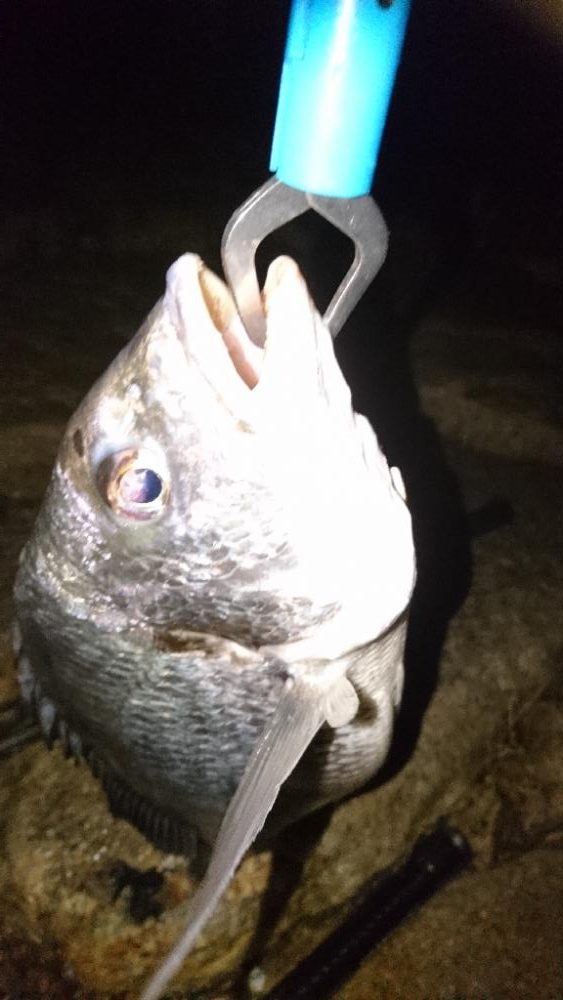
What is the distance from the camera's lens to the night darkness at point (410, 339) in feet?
6.52

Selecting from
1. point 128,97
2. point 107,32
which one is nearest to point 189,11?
point 107,32

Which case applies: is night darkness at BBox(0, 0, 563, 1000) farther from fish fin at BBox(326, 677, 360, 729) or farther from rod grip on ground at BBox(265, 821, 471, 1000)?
fish fin at BBox(326, 677, 360, 729)

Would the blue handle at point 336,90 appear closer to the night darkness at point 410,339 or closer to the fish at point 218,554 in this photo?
the fish at point 218,554

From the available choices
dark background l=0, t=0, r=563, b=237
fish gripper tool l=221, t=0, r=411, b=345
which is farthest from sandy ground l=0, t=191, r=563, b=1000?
dark background l=0, t=0, r=563, b=237

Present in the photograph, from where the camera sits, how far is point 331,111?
2.75 ft

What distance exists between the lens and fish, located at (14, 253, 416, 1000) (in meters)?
1.04

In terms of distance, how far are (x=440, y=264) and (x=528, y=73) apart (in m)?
4.76

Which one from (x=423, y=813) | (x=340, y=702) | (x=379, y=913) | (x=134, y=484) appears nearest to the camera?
(x=134, y=484)

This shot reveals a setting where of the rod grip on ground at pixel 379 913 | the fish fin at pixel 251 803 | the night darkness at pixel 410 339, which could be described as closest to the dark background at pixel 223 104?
the night darkness at pixel 410 339

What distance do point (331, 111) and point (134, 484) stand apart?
59 centimetres

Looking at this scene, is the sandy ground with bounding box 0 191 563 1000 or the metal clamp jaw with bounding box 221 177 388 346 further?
the sandy ground with bounding box 0 191 563 1000

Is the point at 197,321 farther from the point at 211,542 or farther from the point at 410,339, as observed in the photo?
the point at 410,339

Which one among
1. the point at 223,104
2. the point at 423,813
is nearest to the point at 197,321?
the point at 423,813

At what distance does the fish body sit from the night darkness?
32.4 inches
